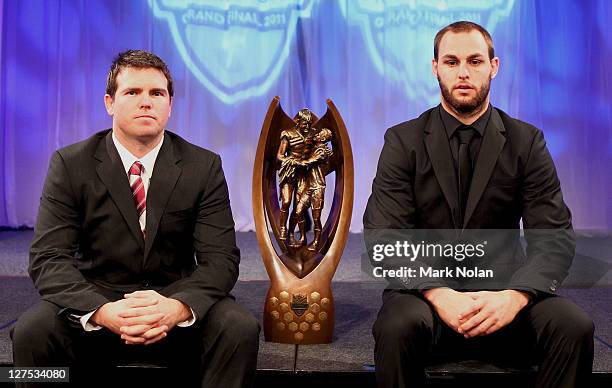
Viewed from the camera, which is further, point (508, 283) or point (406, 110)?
point (406, 110)

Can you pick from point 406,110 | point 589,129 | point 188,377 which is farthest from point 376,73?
point 188,377

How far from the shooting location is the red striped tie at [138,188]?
9.07ft

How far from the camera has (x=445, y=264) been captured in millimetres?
2855

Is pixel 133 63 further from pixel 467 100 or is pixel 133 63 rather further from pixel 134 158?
pixel 467 100

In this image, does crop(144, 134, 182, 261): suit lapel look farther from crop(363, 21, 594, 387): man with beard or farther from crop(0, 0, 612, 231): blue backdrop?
crop(0, 0, 612, 231): blue backdrop

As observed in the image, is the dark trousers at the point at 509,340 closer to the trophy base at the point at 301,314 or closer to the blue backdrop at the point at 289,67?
the trophy base at the point at 301,314

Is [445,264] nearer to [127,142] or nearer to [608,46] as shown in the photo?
[127,142]

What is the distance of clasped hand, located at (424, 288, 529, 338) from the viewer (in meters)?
2.49

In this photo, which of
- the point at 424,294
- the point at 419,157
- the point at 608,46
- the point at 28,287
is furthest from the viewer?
the point at 608,46

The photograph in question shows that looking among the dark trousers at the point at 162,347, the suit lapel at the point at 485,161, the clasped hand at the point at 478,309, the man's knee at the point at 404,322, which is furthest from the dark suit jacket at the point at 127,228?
the suit lapel at the point at 485,161

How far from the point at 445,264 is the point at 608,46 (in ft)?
15.6

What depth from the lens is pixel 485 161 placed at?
2811mm

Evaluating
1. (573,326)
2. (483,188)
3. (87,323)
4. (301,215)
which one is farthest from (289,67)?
(573,326)

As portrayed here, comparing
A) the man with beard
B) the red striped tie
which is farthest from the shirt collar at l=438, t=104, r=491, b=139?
the red striped tie
